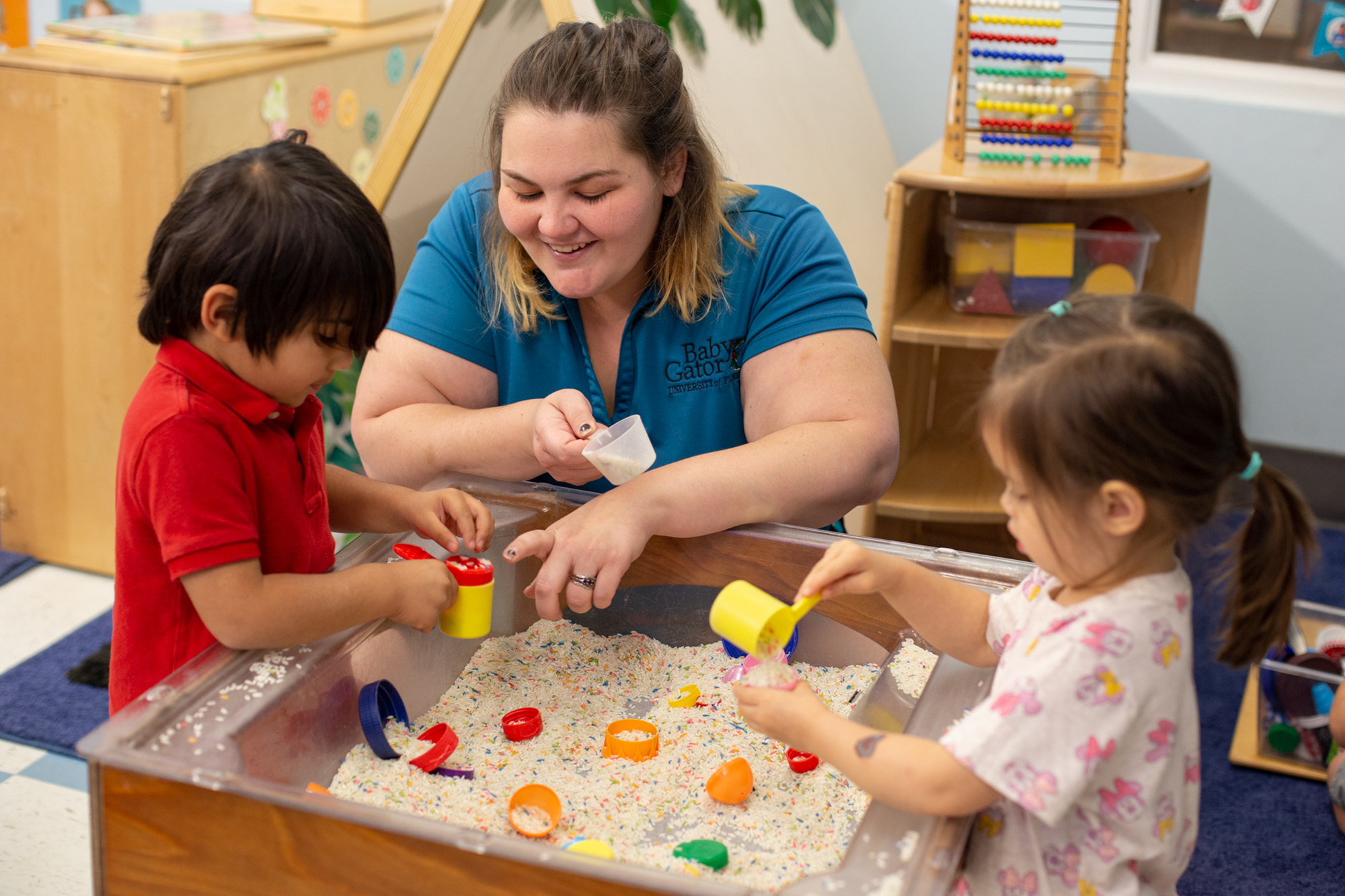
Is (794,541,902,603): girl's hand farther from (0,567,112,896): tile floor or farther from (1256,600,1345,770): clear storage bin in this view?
(1256,600,1345,770): clear storage bin

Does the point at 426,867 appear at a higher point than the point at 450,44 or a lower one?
lower

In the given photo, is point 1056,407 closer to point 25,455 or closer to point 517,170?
point 517,170

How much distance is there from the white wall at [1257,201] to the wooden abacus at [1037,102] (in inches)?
22.8

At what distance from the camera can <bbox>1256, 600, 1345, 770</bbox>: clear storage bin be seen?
186 cm

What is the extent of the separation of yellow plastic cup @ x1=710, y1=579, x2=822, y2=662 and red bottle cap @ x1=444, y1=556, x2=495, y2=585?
9.6 inches

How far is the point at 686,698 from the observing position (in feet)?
3.51

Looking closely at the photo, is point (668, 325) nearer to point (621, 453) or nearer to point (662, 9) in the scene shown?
point (621, 453)

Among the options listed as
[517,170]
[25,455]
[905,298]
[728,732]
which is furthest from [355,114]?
[728,732]

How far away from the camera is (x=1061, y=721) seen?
27.6 inches

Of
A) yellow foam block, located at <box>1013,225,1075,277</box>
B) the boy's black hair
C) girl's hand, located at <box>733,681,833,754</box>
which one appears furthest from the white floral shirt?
yellow foam block, located at <box>1013,225,1075,277</box>

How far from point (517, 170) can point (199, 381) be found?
432mm

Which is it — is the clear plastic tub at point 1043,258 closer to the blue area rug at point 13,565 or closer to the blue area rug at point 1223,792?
the blue area rug at point 1223,792

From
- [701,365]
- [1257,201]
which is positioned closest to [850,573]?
[701,365]

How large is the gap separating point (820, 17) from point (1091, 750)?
2028 mm
